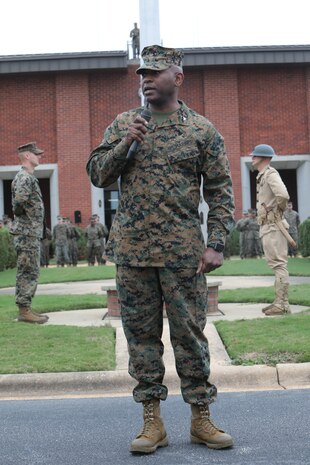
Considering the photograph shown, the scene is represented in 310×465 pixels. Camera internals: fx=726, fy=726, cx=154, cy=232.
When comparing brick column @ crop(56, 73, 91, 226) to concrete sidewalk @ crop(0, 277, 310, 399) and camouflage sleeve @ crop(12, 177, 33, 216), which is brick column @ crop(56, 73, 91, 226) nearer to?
camouflage sleeve @ crop(12, 177, 33, 216)

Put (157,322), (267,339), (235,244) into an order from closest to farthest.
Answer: (157,322) → (267,339) → (235,244)

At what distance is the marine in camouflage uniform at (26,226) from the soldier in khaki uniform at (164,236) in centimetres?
457

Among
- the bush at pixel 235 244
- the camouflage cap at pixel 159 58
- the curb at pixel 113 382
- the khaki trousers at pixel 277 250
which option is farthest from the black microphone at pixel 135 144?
the bush at pixel 235 244

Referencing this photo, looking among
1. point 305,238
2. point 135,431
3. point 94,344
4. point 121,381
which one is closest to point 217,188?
point 135,431

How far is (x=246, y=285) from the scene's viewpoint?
550 inches

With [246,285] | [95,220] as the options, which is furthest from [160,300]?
[95,220]

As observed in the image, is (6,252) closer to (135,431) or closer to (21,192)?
(21,192)

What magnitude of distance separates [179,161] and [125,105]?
90.5 ft

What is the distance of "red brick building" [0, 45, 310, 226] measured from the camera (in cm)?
3070

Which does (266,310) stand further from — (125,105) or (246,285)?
(125,105)

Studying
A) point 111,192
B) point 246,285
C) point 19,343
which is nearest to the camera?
point 19,343

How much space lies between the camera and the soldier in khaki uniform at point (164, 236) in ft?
13.6

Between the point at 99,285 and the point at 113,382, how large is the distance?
9.02m

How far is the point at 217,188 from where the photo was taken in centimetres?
433
